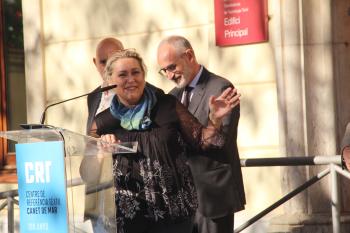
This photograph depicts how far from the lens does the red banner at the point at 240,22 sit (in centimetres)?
761

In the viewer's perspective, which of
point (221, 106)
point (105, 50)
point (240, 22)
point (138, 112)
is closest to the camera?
point (138, 112)

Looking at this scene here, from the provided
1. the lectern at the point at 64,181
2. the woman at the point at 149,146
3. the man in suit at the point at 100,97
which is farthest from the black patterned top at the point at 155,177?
the man in suit at the point at 100,97

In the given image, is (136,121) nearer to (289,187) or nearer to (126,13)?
(289,187)

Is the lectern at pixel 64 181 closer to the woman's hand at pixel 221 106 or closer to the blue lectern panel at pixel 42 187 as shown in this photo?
the blue lectern panel at pixel 42 187

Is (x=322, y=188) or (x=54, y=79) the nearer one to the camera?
(x=322, y=188)

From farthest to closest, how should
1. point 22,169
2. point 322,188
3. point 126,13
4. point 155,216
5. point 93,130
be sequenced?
point 126,13
point 322,188
point 93,130
point 155,216
point 22,169

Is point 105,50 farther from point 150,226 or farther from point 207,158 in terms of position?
point 150,226

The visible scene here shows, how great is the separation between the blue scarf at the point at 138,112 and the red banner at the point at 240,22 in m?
2.81

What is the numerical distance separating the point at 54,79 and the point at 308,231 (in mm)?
3282

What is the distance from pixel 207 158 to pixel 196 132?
0.93 metres

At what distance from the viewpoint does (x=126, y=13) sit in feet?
28.3

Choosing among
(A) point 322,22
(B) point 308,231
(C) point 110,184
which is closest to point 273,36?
(A) point 322,22

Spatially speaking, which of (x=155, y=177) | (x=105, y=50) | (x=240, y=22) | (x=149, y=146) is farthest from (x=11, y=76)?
(x=155, y=177)

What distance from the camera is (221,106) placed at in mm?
5207
